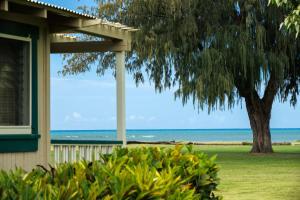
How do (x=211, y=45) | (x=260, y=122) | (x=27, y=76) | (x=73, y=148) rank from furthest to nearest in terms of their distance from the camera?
(x=260, y=122), (x=211, y=45), (x=73, y=148), (x=27, y=76)

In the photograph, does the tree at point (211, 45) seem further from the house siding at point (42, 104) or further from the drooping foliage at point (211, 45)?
the house siding at point (42, 104)

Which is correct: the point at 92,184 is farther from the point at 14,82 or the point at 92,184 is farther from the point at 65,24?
the point at 65,24

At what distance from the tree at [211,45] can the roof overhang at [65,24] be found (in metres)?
13.1

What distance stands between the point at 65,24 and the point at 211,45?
17.8 m

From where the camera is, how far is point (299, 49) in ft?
98.1

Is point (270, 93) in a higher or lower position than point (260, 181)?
higher

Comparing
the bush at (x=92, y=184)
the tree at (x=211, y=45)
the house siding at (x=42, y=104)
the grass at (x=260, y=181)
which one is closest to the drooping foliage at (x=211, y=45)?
the tree at (x=211, y=45)

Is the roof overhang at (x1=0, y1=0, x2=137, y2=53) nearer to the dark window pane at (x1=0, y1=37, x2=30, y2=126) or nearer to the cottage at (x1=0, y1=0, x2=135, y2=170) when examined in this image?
the cottage at (x1=0, y1=0, x2=135, y2=170)

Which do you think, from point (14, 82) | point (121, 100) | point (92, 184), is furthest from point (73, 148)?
point (92, 184)

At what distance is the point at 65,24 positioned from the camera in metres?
11.0

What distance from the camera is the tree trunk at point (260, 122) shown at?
32.5m

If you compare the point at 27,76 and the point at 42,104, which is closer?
the point at 27,76

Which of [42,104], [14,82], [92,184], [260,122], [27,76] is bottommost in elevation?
[92,184]

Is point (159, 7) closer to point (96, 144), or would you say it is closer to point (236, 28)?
point (236, 28)
